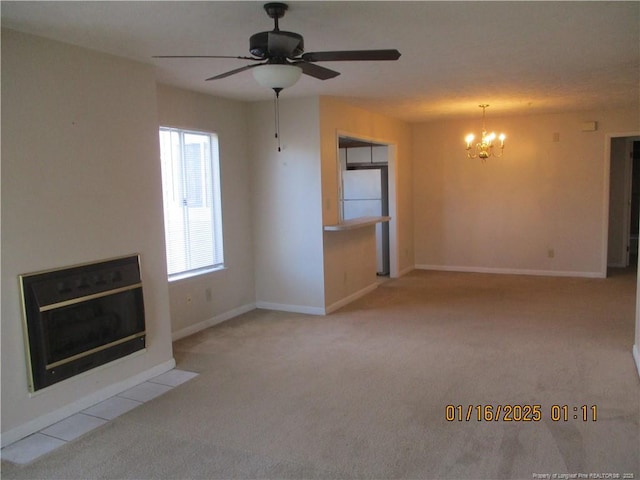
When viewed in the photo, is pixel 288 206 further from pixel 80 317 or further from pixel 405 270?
pixel 405 270

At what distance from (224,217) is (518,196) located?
14.8 ft

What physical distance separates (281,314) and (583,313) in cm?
320

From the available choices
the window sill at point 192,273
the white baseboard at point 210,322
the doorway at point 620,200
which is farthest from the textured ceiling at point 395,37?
the doorway at point 620,200

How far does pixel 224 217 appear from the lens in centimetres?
534

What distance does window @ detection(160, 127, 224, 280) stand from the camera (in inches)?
186

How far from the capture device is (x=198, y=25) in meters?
2.87

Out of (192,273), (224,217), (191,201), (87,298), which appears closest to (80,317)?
(87,298)

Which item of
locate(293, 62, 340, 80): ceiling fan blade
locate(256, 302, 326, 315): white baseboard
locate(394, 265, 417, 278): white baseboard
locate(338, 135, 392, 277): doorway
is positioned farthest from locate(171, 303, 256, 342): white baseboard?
locate(293, 62, 340, 80): ceiling fan blade

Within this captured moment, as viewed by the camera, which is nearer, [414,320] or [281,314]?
[414,320]

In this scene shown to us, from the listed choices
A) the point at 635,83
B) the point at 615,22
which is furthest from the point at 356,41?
the point at 635,83

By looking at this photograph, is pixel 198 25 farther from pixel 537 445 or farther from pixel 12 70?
pixel 537 445

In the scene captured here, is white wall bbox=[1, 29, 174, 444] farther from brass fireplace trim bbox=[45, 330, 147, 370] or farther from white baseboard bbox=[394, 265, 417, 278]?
white baseboard bbox=[394, 265, 417, 278]

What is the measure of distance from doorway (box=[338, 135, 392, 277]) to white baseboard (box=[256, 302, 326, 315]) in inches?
87.4

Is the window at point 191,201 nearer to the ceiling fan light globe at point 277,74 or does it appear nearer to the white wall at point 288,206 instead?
the white wall at point 288,206
